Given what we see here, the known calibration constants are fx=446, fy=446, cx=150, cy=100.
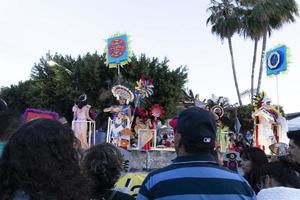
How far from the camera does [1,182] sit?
1720 millimetres

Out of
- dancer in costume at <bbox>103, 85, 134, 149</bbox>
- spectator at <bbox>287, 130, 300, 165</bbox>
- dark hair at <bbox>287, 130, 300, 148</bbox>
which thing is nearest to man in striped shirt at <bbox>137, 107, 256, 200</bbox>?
spectator at <bbox>287, 130, 300, 165</bbox>

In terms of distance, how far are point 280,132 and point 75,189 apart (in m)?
17.6

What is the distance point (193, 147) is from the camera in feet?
7.35

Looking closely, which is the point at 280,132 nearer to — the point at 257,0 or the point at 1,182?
the point at 257,0

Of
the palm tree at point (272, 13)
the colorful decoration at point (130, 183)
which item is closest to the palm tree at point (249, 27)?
the palm tree at point (272, 13)

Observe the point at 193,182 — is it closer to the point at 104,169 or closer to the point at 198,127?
the point at 198,127

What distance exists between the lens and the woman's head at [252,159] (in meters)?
4.23

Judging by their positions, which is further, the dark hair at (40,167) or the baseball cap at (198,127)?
the baseball cap at (198,127)

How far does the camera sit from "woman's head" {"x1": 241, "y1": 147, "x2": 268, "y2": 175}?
13.9 ft

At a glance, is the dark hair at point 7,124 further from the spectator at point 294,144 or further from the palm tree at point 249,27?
the palm tree at point 249,27

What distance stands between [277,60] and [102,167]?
18730 mm

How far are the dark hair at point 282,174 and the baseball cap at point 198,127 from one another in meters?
1.11

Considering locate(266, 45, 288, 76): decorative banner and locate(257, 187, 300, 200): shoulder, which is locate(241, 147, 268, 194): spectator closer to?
locate(257, 187, 300, 200): shoulder

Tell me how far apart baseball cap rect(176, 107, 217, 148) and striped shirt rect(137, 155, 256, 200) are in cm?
9
